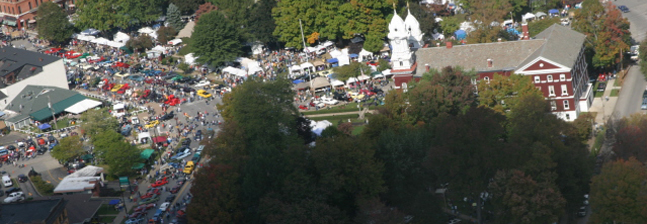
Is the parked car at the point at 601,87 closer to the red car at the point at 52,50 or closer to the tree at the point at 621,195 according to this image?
the tree at the point at 621,195

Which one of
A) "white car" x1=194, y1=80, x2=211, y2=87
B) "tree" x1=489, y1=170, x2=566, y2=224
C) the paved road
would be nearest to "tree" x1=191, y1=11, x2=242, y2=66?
"white car" x1=194, y1=80, x2=211, y2=87

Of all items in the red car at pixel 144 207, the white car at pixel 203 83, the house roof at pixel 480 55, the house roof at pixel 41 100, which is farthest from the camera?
the white car at pixel 203 83

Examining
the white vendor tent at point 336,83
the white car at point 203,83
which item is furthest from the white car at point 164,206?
the white car at point 203,83

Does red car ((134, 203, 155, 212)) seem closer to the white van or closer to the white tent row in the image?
the white van

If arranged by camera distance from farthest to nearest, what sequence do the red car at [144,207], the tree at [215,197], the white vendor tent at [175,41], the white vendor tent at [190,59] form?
the white vendor tent at [175,41]
the white vendor tent at [190,59]
the red car at [144,207]
the tree at [215,197]

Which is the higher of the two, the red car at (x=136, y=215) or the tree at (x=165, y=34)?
the tree at (x=165, y=34)
